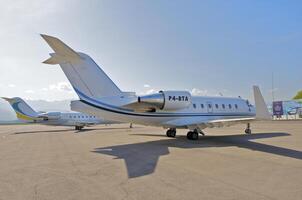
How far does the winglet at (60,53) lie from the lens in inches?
432

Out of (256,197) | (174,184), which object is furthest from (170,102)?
(256,197)

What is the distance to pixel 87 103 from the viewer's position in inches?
504

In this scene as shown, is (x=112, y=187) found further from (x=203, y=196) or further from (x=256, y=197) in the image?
(x=256, y=197)

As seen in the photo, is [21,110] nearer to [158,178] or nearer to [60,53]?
[60,53]

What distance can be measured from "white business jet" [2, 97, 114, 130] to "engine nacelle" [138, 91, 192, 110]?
68.1ft

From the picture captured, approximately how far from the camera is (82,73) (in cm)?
1266

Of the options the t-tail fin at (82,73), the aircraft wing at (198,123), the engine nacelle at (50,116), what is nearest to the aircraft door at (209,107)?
the aircraft wing at (198,123)

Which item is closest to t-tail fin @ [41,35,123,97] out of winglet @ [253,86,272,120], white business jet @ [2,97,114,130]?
winglet @ [253,86,272,120]

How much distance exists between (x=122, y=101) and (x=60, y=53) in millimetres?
3975

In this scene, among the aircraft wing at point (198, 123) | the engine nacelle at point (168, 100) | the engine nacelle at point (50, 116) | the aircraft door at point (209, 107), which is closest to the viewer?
the engine nacelle at point (168, 100)

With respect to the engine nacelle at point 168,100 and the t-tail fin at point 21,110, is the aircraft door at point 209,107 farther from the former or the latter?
the t-tail fin at point 21,110

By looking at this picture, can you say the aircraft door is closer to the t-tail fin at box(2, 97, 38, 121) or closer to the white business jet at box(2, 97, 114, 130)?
the white business jet at box(2, 97, 114, 130)

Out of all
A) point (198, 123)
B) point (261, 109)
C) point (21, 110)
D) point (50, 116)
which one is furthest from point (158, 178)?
point (21, 110)

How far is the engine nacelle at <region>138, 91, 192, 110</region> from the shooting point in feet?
44.8
